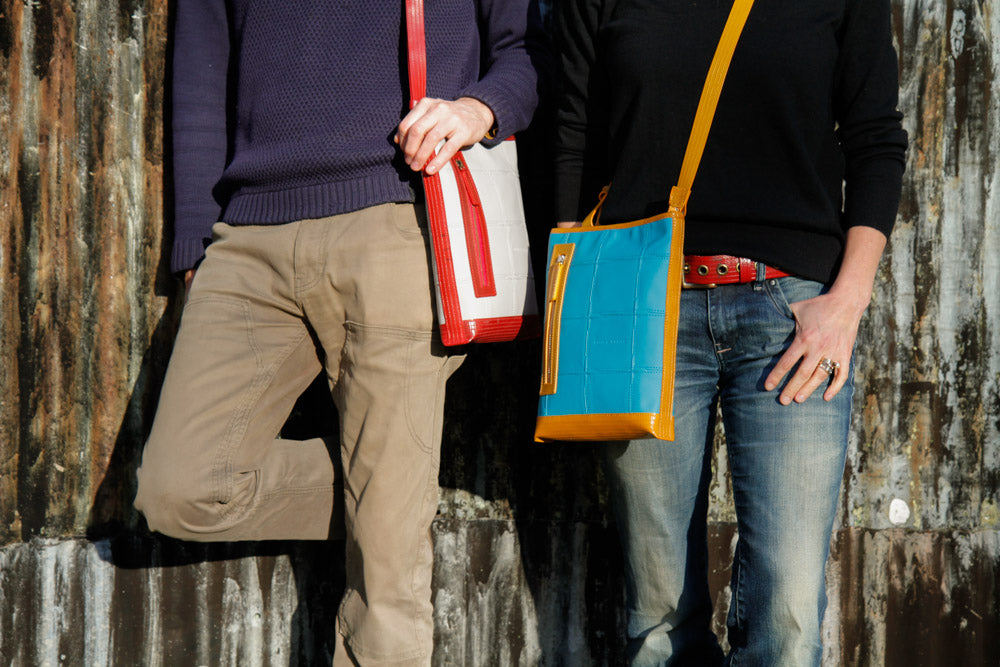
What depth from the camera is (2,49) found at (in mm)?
2586

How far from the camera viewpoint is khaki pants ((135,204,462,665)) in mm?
2068

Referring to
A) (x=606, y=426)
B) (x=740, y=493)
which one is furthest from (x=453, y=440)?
(x=740, y=493)

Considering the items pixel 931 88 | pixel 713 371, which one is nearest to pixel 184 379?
pixel 713 371

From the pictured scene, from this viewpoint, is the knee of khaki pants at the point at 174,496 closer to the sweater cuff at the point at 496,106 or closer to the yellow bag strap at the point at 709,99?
the sweater cuff at the point at 496,106

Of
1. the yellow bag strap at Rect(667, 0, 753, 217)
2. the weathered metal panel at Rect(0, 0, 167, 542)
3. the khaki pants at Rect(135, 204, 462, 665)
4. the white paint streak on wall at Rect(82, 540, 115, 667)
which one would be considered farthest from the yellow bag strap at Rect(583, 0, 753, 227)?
the white paint streak on wall at Rect(82, 540, 115, 667)

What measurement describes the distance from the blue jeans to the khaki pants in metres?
0.54

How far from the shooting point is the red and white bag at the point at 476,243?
203 cm

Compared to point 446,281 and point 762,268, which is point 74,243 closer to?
point 446,281

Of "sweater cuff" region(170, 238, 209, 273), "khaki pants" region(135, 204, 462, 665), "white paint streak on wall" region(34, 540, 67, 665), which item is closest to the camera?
"khaki pants" region(135, 204, 462, 665)

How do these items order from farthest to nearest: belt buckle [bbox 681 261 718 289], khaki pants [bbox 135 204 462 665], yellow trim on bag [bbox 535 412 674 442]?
1. khaki pants [bbox 135 204 462 665]
2. belt buckle [bbox 681 261 718 289]
3. yellow trim on bag [bbox 535 412 674 442]

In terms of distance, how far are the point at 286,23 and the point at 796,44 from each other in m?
1.26

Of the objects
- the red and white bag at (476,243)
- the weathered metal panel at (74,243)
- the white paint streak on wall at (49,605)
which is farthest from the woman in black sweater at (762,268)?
the white paint streak on wall at (49,605)

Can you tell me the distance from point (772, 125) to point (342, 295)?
3.62 feet

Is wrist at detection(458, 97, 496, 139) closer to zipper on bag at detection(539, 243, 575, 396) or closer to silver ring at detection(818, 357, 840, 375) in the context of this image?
zipper on bag at detection(539, 243, 575, 396)
